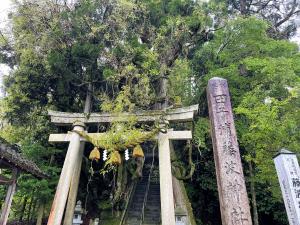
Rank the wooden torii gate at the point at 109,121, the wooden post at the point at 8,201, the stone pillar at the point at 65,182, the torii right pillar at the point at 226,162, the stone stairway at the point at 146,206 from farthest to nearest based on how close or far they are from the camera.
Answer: the stone stairway at the point at 146,206
the wooden torii gate at the point at 109,121
the stone pillar at the point at 65,182
the wooden post at the point at 8,201
the torii right pillar at the point at 226,162

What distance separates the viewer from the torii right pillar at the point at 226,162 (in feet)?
14.1

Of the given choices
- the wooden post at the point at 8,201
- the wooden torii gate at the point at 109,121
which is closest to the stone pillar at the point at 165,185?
the wooden torii gate at the point at 109,121

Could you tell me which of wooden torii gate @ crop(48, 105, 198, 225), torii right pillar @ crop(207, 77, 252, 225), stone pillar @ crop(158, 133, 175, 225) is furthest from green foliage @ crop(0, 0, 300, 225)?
Answer: torii right pillar @ crop(207, 77, 252, 225)

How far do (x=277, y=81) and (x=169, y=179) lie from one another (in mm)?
5156

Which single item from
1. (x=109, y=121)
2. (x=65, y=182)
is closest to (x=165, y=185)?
(x=109, y=121)

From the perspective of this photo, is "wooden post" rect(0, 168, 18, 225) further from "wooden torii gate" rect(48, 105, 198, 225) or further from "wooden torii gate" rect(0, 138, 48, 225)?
"wooden torii gate" rect(48, 105, 198, 225)

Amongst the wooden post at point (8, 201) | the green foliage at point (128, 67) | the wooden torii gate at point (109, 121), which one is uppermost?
the green foliage at point (128, 67)

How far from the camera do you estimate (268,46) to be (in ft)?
35.7

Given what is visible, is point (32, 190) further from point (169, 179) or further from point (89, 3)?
point (89, 3)

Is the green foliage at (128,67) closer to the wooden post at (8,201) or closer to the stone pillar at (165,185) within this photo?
the stone pillar at (165,185)

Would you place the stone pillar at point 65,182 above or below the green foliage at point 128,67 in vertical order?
below

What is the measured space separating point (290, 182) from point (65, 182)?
6.95 meters

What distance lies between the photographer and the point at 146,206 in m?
13.5

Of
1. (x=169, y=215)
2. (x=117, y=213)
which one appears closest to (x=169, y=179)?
(x=169, y=215)
